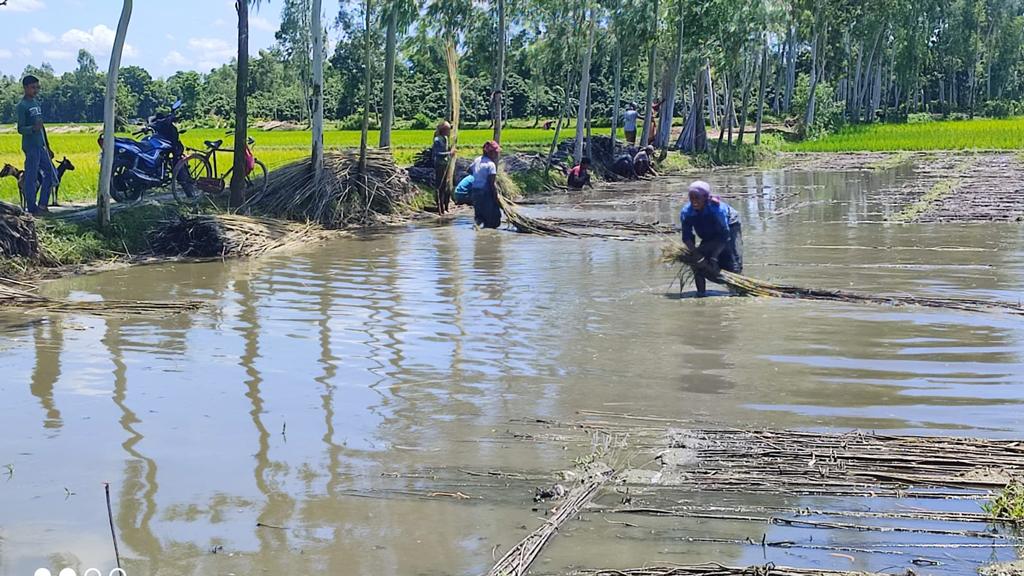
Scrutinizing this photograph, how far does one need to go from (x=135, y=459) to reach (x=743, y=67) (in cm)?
4097

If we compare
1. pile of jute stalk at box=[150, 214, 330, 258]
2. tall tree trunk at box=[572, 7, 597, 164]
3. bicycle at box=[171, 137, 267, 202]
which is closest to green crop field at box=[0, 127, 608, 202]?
bicycle at box=[171, 137, 267, 202]

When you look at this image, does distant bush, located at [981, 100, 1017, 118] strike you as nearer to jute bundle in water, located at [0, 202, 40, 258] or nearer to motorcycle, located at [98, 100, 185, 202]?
motorcycle, located at [98, 100, 185, 202]

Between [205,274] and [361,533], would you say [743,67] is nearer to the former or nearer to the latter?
[205,274]

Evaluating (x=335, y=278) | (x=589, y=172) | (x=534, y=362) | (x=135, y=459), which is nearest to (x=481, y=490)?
(x=135, y=459)

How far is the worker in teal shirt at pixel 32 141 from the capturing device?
14.1 meters

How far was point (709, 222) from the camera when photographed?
10.9 metres

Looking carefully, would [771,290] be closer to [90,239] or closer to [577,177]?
[90,239]

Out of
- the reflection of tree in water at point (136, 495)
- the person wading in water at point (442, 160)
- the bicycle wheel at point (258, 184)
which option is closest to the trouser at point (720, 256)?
the reflection of tree in water at point (136, 495)

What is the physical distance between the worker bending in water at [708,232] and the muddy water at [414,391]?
0.36 m

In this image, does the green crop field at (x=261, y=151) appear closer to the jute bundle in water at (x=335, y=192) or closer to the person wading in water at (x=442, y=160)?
the jute bundle in water at (x=335, y=192)

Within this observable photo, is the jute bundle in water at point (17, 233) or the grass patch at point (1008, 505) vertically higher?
the jute bundle in water at point (17, 233)

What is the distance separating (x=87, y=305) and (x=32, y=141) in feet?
15.7

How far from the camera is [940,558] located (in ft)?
15.0

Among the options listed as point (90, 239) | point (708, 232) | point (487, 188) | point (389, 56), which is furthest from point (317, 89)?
point (708, 232)
